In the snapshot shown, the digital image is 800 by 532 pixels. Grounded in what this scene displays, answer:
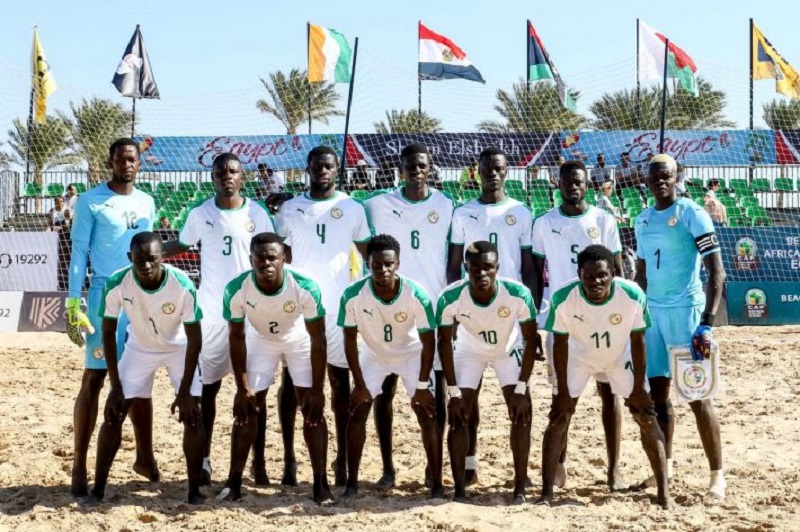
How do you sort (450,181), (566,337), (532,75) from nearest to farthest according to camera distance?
1. (566,337)
2. (450,181)
3. (532,75)

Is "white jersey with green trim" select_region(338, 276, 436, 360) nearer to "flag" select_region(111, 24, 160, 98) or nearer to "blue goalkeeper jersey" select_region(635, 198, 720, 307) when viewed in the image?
"blue goalkeeper jersey" select_region(635, 198, 720, 307)

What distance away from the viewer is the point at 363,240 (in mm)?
5895

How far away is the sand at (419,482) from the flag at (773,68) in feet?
42.8

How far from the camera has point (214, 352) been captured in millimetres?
5586

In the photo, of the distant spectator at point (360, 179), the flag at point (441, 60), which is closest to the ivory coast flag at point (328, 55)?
the distant spectator at point (360, 179)

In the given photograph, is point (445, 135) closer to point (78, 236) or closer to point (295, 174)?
point (295, 174)

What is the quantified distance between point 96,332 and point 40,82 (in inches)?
554

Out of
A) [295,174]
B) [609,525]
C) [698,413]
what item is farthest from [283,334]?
[295,174]

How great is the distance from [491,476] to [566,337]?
4.26 feet

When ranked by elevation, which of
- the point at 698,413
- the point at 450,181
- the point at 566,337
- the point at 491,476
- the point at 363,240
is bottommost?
the point at 491,476

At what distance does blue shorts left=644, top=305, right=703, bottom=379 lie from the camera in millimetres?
5406

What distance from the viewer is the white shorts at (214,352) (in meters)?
5.58

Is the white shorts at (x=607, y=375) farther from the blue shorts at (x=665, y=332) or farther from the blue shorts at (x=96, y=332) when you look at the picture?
the blue shorts at (x=96, y=332)

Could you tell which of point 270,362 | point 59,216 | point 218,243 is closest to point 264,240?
point 218,243
